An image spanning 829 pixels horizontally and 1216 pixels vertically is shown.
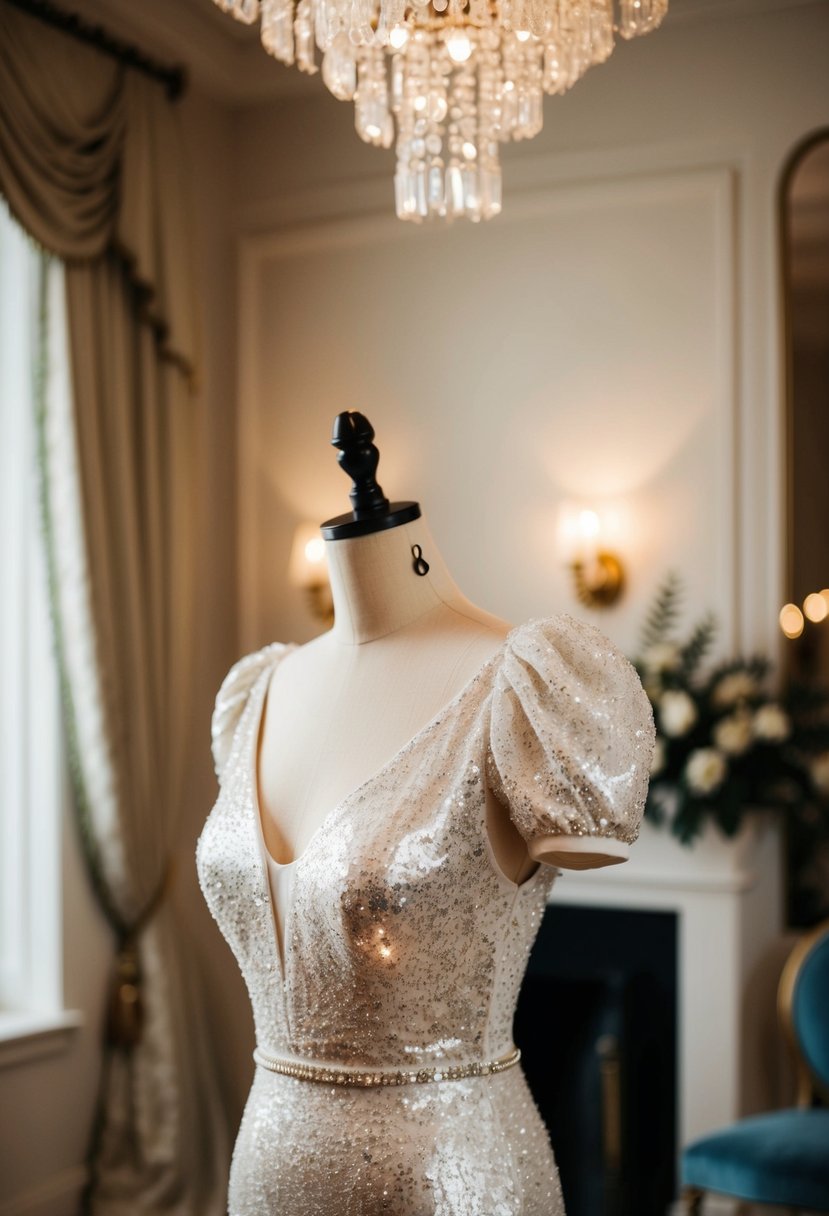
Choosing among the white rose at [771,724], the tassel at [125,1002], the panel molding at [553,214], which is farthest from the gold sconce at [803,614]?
the tassel at [125,1002]

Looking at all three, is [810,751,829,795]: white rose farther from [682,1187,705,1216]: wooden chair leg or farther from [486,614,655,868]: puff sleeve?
[486,614,655,868]: puff sleeve

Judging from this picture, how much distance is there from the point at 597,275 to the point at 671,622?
0.99 meters

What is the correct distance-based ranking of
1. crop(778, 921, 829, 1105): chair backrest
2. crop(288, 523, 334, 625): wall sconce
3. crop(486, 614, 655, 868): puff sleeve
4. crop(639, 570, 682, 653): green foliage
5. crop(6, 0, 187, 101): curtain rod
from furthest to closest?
crop(288, 523, 334, 625): wall sconce, crop(639, 570, 682, 653): green foliage, crop(6, 0, 187, 101): curtain rod, crop(778, 921, 829, 1105): chair backrest, crop(486, 614, 655, 868): puff sleeve

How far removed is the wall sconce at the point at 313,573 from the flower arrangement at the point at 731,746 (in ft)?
3.37

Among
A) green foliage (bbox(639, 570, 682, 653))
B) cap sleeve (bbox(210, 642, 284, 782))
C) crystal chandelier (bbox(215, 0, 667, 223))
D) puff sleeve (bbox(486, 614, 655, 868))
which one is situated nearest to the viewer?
puff sleeve (bbox(486, 614, 655, 868))

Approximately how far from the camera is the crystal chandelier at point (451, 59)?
204 centimetres

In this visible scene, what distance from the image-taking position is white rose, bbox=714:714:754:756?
3.34 m

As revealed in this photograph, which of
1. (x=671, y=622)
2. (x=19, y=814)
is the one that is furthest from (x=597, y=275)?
(x=19, y=814)

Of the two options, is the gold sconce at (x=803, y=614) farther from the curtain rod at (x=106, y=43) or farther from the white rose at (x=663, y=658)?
the curtain rod at (x=106, y=43)

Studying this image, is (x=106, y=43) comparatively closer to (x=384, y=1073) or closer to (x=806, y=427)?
(x=806, y=427)

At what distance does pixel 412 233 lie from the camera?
407 cm

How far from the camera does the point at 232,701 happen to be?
1.85 meters

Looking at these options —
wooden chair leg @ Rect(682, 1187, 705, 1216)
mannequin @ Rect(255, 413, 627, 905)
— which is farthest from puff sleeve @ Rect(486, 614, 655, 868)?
wooden chair leg @ Rect(682, 1187, 705, 1216)

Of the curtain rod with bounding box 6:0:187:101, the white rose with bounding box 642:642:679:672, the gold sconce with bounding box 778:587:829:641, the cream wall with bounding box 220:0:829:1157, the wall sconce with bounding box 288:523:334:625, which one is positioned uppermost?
the curtain rod with bounding box 6:0:187:101
